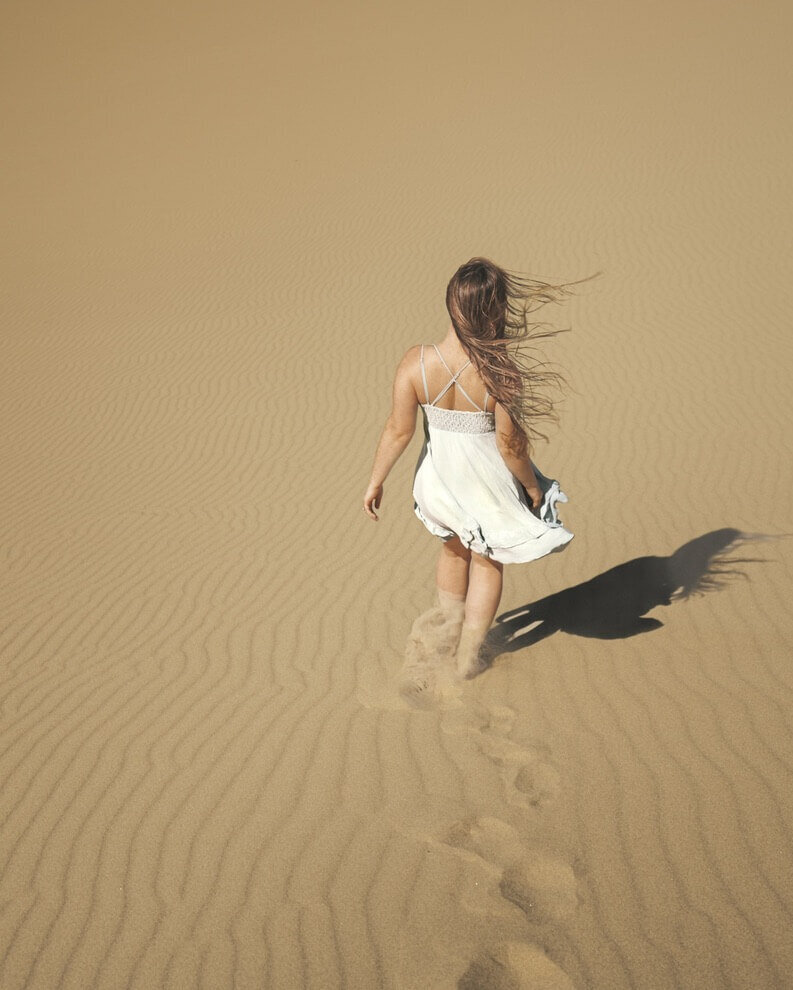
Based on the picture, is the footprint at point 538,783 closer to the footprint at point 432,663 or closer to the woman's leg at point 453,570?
the footprint at point 432,663

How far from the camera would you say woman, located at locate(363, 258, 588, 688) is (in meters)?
3.49

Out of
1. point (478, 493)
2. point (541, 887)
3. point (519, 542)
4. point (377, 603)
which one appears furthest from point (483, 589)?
point (377, 603)

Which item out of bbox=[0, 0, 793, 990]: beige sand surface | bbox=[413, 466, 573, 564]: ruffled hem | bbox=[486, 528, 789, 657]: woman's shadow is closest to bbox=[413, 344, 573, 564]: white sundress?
bbox=[413, 466, 573, 564]: ruffled hem

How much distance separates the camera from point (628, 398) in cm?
920

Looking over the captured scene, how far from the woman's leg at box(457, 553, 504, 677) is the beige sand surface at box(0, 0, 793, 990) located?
181 millimetres

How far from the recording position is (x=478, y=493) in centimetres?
386

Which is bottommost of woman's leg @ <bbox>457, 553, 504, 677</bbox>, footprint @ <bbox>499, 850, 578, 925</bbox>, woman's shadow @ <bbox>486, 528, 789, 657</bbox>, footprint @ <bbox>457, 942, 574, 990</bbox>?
footprint @ <bbox>457, 942, 574, 990</bbox>

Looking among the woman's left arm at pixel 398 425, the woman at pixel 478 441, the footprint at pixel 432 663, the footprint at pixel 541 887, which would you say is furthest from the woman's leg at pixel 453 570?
the footprint at pixel 541 887

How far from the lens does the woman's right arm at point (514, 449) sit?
372 cm

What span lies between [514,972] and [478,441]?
2077 mm

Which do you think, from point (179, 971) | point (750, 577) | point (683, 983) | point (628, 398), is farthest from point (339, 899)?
point (628, 398)

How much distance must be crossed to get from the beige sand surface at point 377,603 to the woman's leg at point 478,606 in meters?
0.18

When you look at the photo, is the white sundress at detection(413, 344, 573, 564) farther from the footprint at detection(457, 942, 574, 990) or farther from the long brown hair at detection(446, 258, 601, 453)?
the footprint at detection(457, 942, 574, 990)

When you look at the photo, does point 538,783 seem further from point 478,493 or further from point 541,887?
point 478,493
